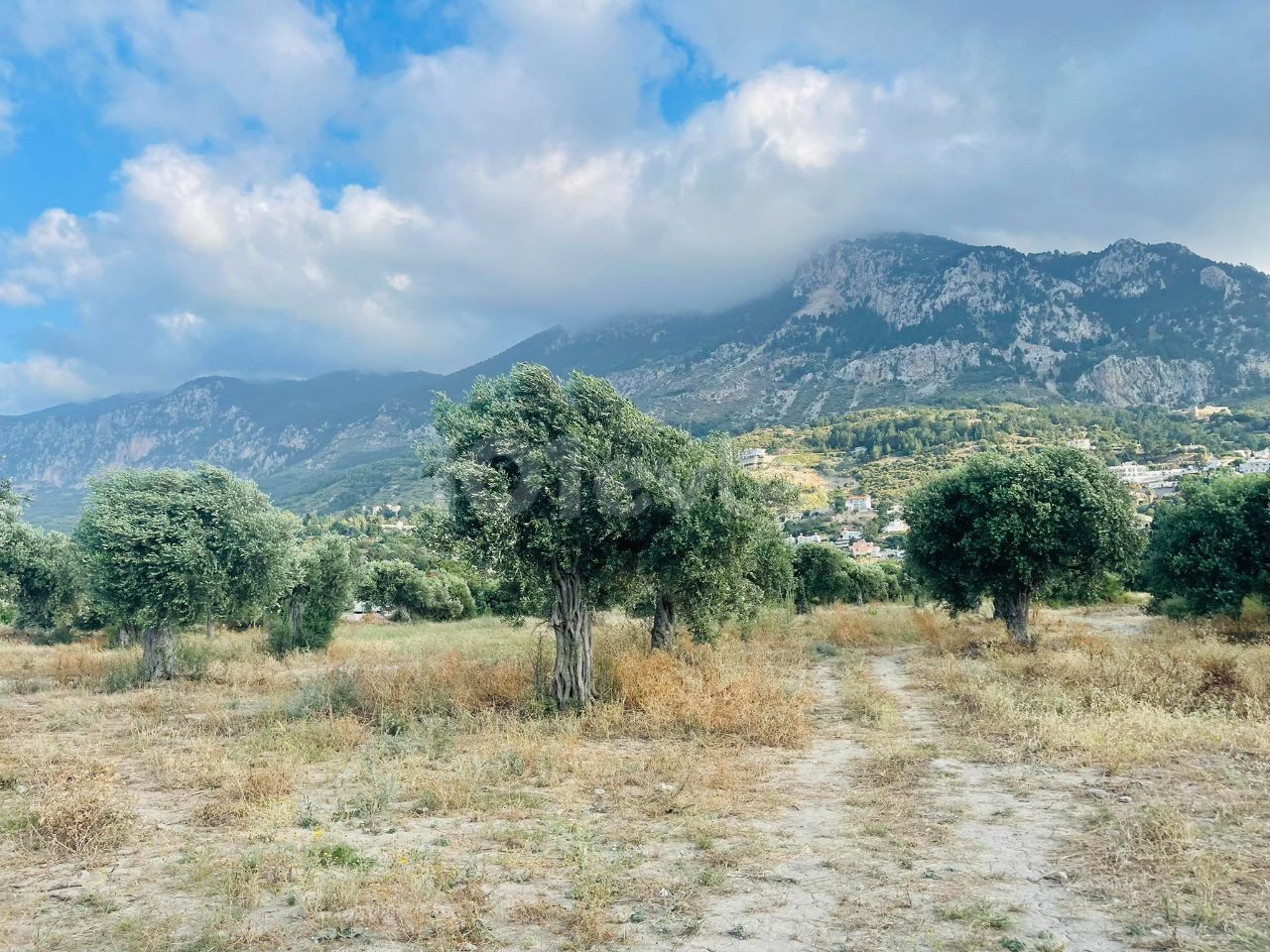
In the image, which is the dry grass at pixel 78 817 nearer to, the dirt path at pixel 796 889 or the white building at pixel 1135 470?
the dirt path at pixel 796 889

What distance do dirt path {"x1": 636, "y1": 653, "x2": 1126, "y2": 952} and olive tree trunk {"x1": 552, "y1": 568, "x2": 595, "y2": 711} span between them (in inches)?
221

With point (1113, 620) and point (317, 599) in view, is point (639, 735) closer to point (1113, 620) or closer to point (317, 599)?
point (317, 599)

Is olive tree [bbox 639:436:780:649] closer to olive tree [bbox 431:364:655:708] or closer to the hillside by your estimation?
olive tree [bbox 431:364:655:708]

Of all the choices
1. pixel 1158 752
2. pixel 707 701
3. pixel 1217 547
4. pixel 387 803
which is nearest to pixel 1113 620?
pixel 1217 547

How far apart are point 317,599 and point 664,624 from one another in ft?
62.5

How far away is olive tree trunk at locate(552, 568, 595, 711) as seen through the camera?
14867 mm

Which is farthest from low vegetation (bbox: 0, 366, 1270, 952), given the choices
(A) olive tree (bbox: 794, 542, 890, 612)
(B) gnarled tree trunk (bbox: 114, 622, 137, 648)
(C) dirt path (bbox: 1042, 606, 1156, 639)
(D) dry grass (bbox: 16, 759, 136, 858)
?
(A) olive tree (bbox: 794, 542, 890, 612)

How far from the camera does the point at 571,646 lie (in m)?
14.9

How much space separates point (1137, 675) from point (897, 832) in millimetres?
10392

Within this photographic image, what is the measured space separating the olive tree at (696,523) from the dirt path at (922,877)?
19.2ft

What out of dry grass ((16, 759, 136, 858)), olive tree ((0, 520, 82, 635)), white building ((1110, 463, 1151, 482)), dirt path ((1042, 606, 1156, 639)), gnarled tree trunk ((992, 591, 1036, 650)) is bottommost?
dirt path ((1042, 606, 1156, 639))

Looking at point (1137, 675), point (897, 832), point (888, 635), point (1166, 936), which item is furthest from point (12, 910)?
point (888, 635)

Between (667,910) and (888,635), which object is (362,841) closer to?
(667,910)

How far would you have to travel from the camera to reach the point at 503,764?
10695 millimetres
